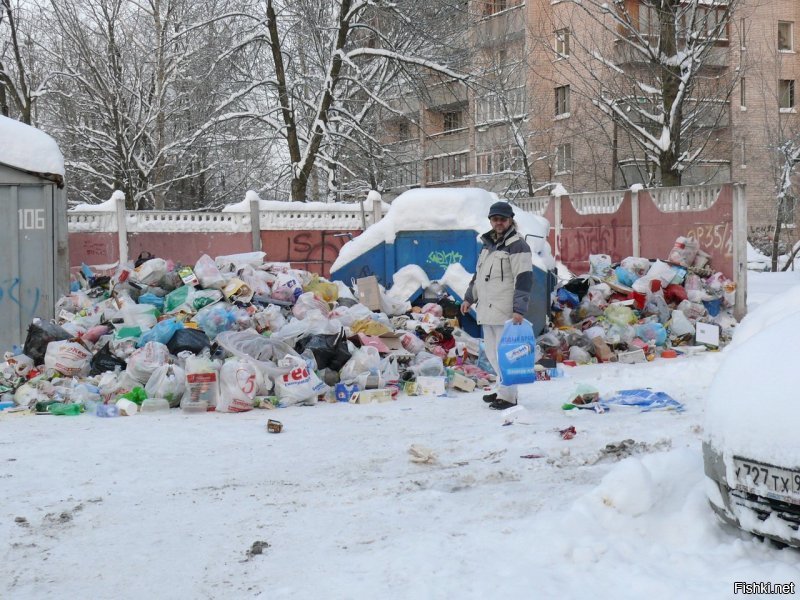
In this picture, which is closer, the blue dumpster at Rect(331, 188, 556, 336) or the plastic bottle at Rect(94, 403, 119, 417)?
the plastic bottle at Rect(94, 403, 119, 417)

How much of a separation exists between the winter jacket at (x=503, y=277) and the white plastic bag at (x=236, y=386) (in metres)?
2.06

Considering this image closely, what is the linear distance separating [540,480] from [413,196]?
6927 millimetres

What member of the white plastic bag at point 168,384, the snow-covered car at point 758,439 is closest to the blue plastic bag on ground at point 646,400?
the snow-covered car at point 758,439

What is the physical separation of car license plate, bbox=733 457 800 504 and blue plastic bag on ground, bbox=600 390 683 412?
344cm

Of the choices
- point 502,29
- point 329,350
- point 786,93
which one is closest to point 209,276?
point 329,350

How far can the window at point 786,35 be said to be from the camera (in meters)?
37.2

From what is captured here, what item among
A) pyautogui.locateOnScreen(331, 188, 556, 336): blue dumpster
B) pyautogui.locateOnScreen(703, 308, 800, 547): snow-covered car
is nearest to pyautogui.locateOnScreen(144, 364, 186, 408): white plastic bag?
pyautogui.locateOnScreen(331, 188, 556, 336): blue dumpster

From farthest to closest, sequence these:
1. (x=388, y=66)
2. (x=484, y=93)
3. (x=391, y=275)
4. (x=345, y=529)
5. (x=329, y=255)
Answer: (x=388, y=66), (x=484, y=93), (x=329, y=255), (x=391, y=275), (x=345, y=529)

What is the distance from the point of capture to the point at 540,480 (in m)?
4.78

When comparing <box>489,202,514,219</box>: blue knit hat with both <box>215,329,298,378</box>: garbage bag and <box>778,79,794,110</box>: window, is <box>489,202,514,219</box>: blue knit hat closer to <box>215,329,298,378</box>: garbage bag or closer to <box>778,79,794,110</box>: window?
<box>215,329,298,378</box>: garbage bag

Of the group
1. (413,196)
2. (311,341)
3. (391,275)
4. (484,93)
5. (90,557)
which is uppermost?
(484,93)

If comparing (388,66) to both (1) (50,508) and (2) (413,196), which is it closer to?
(2) (413,196)

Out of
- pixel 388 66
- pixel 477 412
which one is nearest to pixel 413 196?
pixel 477 412

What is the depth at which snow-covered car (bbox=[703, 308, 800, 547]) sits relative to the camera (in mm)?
3221
